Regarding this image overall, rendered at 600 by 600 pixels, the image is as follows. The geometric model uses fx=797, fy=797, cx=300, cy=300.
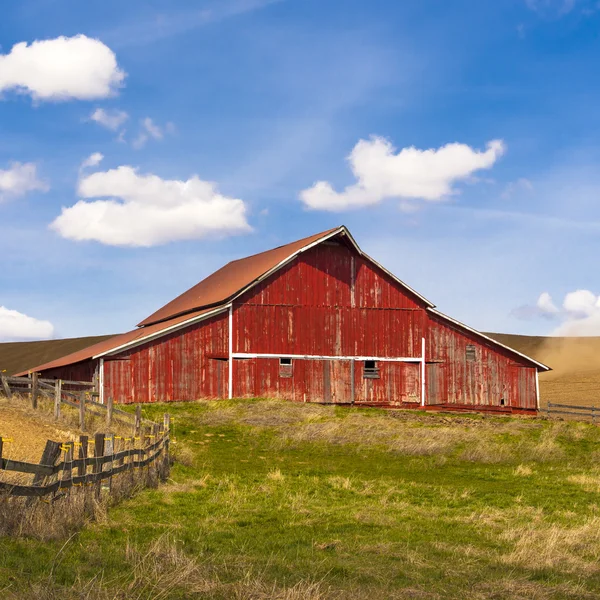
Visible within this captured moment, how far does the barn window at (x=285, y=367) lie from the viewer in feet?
126

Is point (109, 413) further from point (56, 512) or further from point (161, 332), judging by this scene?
point (56, 512)

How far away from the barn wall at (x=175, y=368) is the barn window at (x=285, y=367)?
2.74m

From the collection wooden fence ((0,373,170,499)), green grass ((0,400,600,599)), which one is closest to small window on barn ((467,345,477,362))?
green grass ((0,400,600,599))

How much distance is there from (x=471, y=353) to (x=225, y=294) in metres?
12.9

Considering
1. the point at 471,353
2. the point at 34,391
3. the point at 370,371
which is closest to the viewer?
the point at 34,391

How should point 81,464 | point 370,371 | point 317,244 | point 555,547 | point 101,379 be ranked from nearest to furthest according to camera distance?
1. point 555,547
2. point 81,464
3. point 101,379
4. point 317,244
5. point 370,371

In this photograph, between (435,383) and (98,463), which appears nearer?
(98,463)

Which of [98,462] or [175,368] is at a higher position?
[175,368]

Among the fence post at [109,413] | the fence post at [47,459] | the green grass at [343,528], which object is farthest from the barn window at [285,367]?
the fence post at [47,459]

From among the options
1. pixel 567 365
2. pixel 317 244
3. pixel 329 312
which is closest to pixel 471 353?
pixel 329 312

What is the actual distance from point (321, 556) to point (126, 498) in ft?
18.5

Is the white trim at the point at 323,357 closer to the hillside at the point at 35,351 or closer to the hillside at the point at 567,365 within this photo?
the hillside at the point at 567,365

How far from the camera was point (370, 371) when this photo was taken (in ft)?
131

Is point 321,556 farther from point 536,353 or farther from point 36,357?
point 536,353
